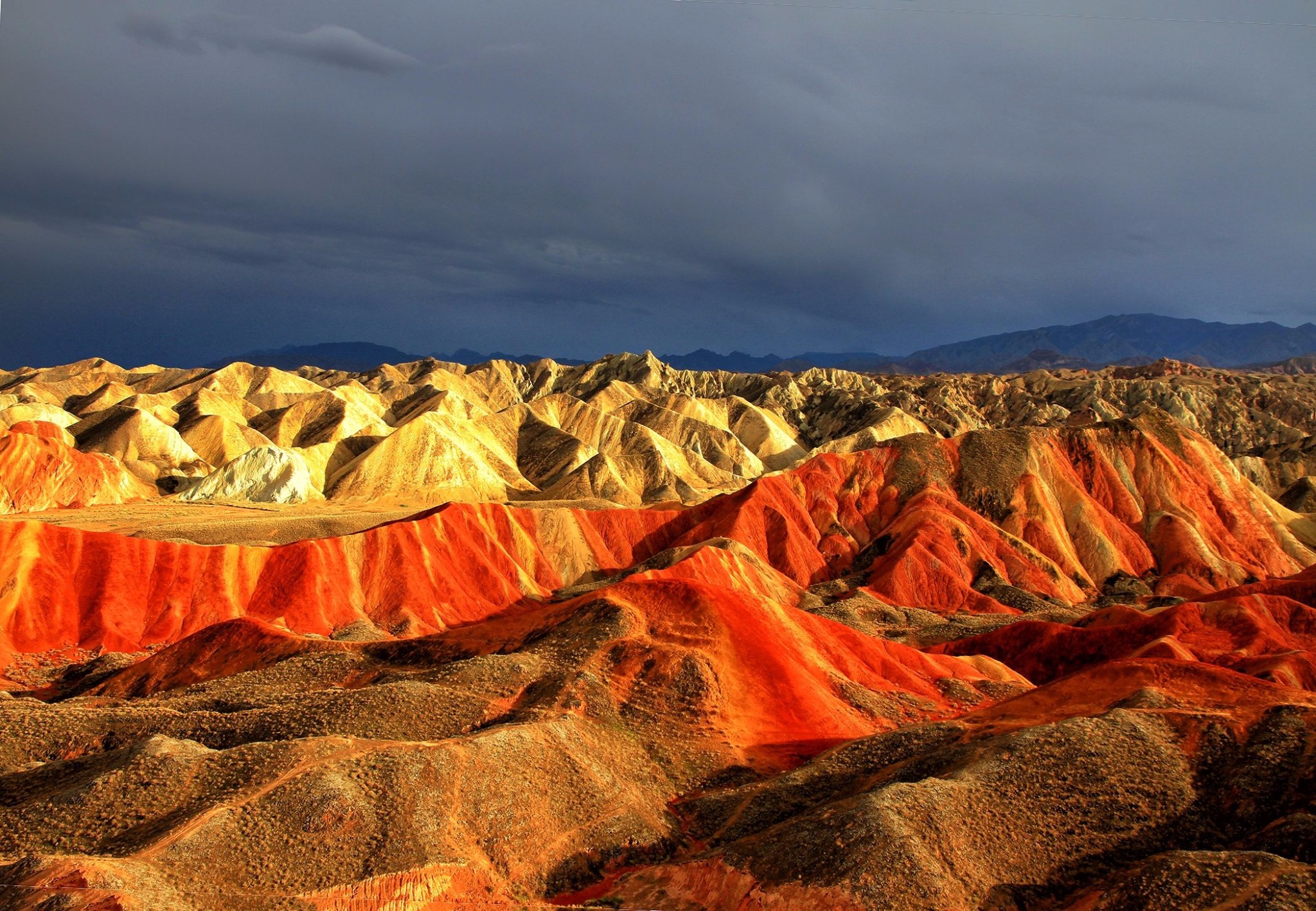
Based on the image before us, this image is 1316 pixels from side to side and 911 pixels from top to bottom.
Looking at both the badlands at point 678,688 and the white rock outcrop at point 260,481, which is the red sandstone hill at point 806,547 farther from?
the white rock outcrop at point 260,481

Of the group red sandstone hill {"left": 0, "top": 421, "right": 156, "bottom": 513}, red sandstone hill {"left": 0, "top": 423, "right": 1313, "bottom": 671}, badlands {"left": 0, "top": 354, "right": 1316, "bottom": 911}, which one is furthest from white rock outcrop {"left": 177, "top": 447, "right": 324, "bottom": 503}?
red sandstone hill {"left": 0, "top": 423, "right": 1313, "bottom": 671}

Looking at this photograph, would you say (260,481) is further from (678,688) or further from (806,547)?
(678,688)

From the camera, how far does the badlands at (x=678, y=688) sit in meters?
28.2

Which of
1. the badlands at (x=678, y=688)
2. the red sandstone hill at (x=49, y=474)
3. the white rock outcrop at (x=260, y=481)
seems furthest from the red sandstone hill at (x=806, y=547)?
the red sandstone hill at (x=49, y=474)

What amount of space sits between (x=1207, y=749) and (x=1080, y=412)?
161357mm

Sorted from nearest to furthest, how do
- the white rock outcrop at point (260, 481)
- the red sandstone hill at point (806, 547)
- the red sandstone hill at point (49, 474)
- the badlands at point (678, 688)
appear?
the badlands at point (678, 688) < the red sandstone hill at point (806, 547) < the red sandstone hill at point (49, 474) < the white rock outcrop at point (260, 481)

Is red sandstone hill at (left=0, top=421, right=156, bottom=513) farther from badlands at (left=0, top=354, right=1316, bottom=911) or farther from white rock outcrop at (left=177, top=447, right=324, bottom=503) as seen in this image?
white rock outcrop at (left=177, top=447, right=324, bottom=503)

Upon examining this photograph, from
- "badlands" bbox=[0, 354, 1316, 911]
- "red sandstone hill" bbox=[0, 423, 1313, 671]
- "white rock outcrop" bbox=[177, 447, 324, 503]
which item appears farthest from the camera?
"white rock outcrop" bbox=[177, 447, 324, 503]

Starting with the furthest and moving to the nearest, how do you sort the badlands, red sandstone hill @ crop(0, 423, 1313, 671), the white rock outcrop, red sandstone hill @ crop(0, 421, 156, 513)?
the white rock outcrop < red sandstone hill @ crop(0, 421, 156, 513) < red sandstone hill @ crop(0, 423, 1313, 671) < the badlands

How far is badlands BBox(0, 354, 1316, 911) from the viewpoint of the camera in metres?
28.2

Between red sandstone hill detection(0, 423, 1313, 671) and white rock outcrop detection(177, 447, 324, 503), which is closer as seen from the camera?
red sandstone hill detection(0, 423, 1313, 671)

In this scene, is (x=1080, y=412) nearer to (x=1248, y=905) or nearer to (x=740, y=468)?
(x=740, y=468)

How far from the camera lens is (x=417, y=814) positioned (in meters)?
30.3

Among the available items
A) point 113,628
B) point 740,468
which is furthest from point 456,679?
point 740,468
